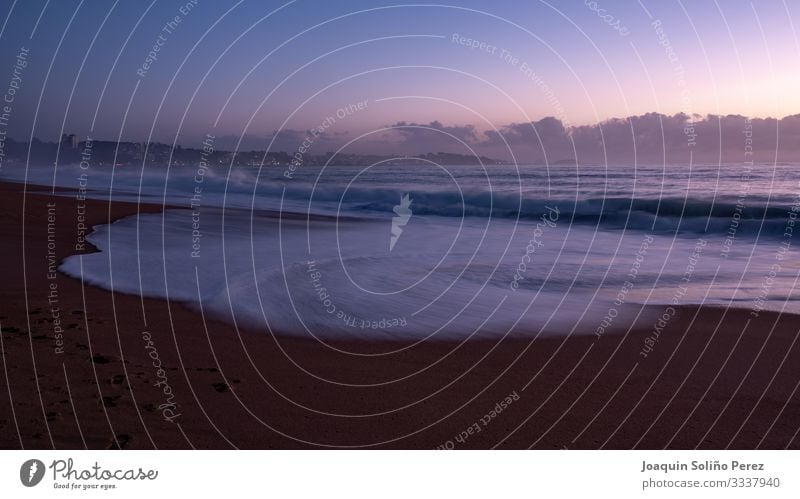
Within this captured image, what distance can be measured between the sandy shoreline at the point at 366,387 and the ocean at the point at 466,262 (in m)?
0.83

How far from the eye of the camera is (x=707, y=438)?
5.29 meters

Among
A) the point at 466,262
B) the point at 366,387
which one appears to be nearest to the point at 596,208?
the point at 466,262

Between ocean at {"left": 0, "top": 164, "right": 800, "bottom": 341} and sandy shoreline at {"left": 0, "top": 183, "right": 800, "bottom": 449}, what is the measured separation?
0.83 meters

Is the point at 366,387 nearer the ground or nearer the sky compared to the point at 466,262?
nearer the ground

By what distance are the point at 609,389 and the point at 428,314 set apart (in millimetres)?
3382

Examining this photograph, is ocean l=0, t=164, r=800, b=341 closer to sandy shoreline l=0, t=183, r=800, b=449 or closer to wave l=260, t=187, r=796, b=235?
wave l=260, t=187, r=796, b=235

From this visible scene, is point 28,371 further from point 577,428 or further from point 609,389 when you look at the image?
point 609,389

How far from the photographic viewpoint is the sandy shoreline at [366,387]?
5.08 m

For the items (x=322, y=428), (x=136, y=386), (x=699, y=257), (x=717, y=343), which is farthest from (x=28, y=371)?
(x=699, y=257)

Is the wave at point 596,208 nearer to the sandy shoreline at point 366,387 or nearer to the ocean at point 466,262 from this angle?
the ocean at point 466,262

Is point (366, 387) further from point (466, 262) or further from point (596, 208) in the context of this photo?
point (596, 208)

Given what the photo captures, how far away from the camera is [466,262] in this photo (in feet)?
46.0

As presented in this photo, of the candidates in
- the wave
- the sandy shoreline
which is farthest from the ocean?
the sandy shoreline

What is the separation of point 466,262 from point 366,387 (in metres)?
8.17
